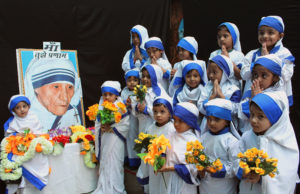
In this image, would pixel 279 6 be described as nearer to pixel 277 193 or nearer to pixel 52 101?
pixel 277 193

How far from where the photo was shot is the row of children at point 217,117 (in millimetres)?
2709

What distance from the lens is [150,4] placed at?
750cm

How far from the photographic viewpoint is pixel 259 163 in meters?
2.43

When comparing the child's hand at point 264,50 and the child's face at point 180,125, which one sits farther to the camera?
the child's hand at point 264,50

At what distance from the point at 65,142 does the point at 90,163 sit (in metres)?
0.55

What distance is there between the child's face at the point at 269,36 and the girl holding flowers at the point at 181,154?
130 centimetres

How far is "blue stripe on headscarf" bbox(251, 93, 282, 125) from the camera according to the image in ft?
8.74

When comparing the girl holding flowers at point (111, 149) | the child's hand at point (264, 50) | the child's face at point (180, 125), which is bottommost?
the girl holding flowers at point (111, 149)

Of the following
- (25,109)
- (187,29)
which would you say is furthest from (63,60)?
(187,29)

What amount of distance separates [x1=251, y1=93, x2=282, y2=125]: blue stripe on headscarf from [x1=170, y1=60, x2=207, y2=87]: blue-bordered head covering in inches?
61.9

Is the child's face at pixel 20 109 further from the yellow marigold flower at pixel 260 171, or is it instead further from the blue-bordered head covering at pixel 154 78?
the yellow marigold flower at pixel 260 171

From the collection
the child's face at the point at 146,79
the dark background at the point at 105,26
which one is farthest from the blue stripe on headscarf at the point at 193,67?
the dark background at the point at 105,26

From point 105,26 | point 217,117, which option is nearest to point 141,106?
point 217,117

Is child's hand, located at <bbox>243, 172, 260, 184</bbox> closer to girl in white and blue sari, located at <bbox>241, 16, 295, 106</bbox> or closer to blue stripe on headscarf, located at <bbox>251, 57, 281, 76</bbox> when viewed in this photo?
blue stripe on headscarf, located at <bbox>251, 57, 281, 76</bbox>
